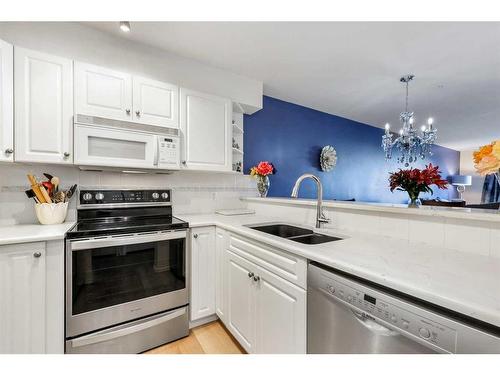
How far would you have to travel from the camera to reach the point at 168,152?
185 cm

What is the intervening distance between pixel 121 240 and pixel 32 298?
0.51 m

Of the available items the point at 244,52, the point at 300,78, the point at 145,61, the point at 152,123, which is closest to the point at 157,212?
the point at 152,123

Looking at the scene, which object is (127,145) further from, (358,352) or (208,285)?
(358,352)

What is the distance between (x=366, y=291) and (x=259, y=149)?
232 cm

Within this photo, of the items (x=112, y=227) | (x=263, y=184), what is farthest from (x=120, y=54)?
(x=263, y=184)

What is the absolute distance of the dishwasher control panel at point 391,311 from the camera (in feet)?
1.95

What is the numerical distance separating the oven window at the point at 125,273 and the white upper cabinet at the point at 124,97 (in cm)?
100

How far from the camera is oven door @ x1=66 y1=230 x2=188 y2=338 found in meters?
1.35

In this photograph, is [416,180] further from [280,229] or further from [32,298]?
[32,298]

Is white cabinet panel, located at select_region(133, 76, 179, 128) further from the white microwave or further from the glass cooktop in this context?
the glass cooktop

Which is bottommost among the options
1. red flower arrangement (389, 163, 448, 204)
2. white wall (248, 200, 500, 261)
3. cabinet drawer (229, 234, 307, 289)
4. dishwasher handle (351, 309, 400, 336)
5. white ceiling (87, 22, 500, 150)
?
dishwasher handle (351, 309, 400, 336)

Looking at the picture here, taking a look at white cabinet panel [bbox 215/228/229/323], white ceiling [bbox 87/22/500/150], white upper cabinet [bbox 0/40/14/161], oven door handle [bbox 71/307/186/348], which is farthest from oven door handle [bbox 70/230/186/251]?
white ceiling [bbox 87/22/500/150]

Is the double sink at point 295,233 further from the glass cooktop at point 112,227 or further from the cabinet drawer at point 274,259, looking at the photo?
the glass cooktop at point 112,227

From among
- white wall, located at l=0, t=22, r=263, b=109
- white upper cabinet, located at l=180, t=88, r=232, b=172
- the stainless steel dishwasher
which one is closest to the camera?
the stainless steel dishwasher
